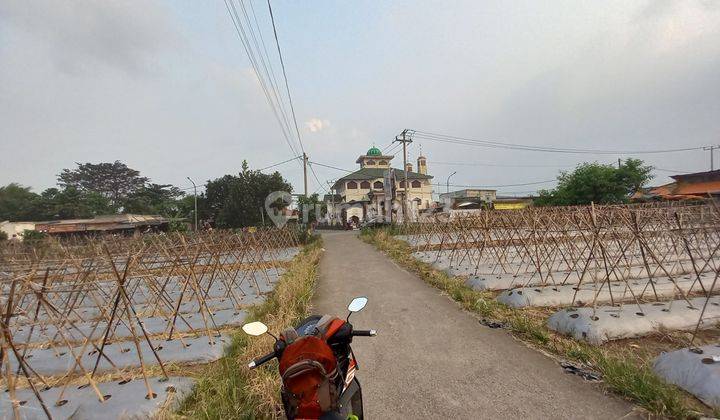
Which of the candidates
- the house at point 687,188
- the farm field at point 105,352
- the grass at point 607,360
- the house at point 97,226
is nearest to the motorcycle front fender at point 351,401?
the farm field at point 105,352

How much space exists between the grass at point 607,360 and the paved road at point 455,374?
185 mm

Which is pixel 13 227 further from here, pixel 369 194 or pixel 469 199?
pixel 469 199

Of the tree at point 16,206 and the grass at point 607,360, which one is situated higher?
the tree at point 16,206

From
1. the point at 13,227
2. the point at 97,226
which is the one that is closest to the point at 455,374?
the point at 97,226

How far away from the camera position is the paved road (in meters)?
3.52

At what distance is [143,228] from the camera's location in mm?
37781

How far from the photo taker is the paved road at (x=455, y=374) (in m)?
3.52

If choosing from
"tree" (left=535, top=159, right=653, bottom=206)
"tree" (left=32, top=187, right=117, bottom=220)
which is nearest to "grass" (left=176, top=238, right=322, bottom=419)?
"tree" (left=535, top=159, right=653, bottom=206)

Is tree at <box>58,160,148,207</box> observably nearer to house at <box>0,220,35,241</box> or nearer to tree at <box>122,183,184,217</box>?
tree at <box>122,183,184,217</box>

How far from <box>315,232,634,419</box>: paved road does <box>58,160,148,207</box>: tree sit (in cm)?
5744

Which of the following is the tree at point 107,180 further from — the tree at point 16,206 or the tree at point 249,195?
the tree at point 249,195

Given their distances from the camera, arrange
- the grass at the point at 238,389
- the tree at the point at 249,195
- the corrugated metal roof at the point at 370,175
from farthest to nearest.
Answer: the corrugated metal roof at the point at 370,175 → the tree at the point at 249,195 → the grass at the point at 238,389

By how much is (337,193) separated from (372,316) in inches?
1965

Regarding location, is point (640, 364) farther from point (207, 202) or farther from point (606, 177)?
point (207, 202)
